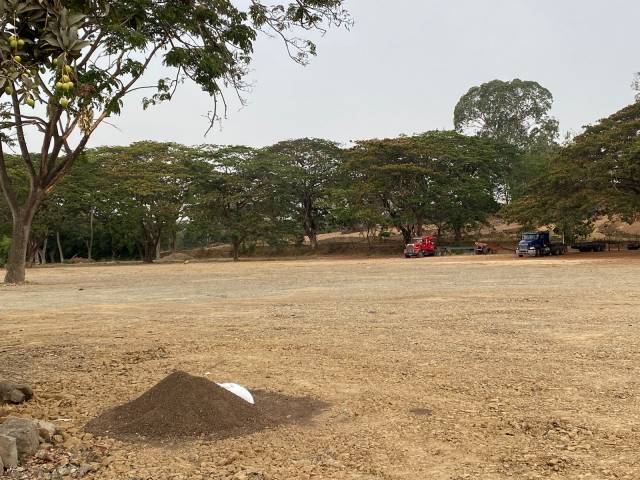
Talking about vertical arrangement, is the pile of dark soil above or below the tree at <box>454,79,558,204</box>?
below

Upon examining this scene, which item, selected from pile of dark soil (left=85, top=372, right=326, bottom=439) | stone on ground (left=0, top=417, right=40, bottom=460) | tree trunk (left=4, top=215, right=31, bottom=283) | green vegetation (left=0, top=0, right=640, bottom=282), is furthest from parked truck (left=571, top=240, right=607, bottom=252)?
stone on ground (left=0, top=417, right=40, bottom=460)

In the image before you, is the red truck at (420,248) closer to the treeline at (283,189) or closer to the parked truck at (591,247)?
the treeline at (283,189)

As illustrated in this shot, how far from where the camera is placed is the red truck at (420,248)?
41719 mm

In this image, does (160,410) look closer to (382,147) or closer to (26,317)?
(26,317)

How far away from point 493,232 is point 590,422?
53.8 meters

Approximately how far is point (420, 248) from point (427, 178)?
7153 mm

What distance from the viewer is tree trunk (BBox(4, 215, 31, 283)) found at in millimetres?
20953

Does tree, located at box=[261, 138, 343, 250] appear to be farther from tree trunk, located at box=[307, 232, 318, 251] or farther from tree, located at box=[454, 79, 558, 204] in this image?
tree, located at box=[454, 79, 558, 204]

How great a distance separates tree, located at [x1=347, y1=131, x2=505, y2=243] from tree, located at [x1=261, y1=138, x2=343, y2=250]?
9.11ft

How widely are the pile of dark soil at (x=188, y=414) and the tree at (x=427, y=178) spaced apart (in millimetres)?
40543

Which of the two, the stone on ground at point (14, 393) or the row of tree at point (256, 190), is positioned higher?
the row of tree at point (256, 190)

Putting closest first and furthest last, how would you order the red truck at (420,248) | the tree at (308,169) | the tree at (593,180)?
1. the tree at (593,180)
2. the red truck at (420,248)
3. the tree at (308,169)

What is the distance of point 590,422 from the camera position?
4.54m

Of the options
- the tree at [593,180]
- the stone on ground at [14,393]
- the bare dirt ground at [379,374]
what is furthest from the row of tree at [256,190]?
the stone on ground at [14,393]
